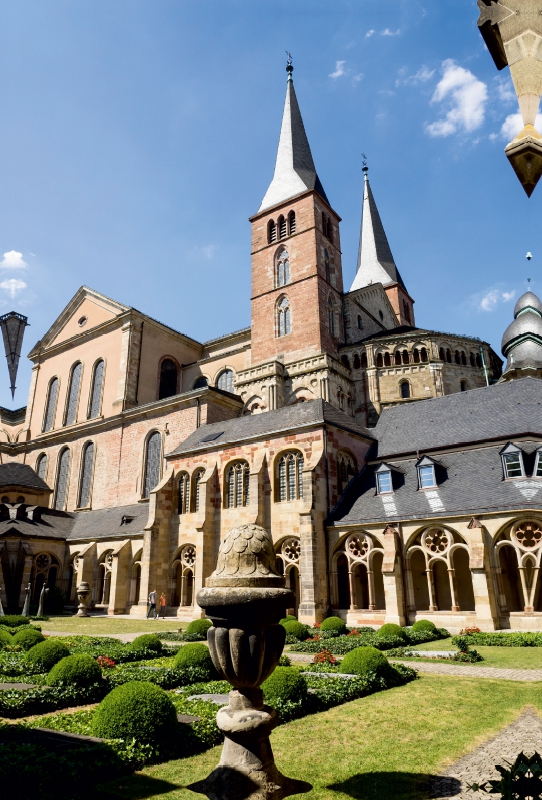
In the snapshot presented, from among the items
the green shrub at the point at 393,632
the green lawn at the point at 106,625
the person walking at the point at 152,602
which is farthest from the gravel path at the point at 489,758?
the person walking at the point at 152,602

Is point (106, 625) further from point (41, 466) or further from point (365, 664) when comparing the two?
point (41, 466)

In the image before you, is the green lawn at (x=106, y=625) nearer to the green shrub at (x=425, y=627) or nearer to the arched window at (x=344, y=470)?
the arched window at (x=344, y=470)

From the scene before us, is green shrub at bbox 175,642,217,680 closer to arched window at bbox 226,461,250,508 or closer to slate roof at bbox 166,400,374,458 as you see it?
slate roof at bbox 166,400,374,458

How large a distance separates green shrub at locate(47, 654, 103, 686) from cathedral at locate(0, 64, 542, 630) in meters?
13.9

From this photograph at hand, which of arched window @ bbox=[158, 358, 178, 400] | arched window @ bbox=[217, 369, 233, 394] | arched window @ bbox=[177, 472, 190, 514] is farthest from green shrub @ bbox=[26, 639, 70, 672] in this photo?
arched window @ bbox=[158, 358, 178, 400]

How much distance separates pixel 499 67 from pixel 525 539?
1909 cm

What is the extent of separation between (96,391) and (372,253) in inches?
1410

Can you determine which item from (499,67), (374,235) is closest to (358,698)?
(499,67)

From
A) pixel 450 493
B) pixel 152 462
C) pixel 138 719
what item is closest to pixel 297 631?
pixel 450 493

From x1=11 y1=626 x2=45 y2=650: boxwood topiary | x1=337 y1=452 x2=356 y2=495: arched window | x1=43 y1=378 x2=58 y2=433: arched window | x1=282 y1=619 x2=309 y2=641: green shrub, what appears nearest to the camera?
x1=11 y1=626 x2=45 y2=650: boxwood topiary

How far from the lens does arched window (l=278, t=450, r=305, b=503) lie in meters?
26.9

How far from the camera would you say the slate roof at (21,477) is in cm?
4528

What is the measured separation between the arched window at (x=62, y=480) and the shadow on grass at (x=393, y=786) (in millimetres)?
45510

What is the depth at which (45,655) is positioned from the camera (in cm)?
1290
